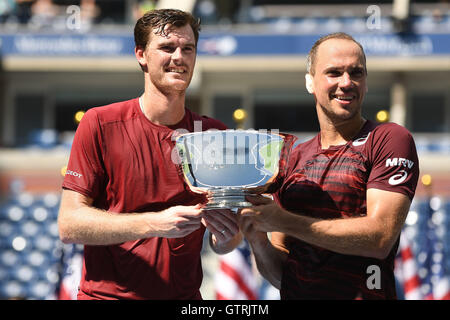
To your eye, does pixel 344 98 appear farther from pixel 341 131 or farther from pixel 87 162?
pixel 87 162

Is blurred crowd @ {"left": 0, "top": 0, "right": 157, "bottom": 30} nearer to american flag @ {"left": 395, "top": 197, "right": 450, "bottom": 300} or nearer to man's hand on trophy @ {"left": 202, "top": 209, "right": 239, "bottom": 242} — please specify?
american flag @ {"left": 395, "top": 197, "right": 450, "bottom": 300}

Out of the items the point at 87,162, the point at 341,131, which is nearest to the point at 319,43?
the point at 341,131

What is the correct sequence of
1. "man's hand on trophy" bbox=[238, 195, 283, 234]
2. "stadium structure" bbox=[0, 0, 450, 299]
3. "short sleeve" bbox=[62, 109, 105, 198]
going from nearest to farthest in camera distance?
"man's hand on trophy" bbox=[238, 195, 283, 234], "short sleeve" bbox=[62, 109, 105, 198], "stadium structure" bbox=[0, 0, 450, 299]

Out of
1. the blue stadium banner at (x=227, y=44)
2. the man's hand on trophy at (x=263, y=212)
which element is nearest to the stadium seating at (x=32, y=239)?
the blue stadium banner at (x=227, y=44)

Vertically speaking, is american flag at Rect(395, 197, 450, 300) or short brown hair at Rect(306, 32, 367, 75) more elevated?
short brown hair at Rect(306, 32, 367, 75)

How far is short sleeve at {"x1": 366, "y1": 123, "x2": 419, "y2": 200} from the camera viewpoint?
250 cm

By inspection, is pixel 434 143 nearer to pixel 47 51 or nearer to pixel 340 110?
pixel 47 51

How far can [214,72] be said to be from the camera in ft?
52.3

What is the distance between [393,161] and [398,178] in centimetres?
6

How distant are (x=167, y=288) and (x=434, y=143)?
12224mm

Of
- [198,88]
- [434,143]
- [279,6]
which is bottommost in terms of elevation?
[434,143]

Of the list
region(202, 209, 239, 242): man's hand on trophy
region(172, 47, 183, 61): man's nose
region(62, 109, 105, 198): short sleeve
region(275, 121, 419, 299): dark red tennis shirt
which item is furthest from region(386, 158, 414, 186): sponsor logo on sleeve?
region(62, 109, 105, 198): short sleeve

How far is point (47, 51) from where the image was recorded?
14938mm

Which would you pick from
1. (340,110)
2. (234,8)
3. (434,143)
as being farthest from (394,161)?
(234,8)
